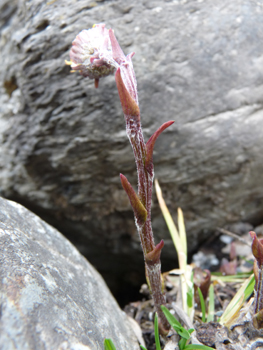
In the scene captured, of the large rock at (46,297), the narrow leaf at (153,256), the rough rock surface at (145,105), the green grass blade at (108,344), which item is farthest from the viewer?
the rough rock surface at (145,105)

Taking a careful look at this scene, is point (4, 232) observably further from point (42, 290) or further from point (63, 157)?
point (63, 157)

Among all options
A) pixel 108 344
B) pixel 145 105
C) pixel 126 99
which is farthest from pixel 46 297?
pixel 145 105

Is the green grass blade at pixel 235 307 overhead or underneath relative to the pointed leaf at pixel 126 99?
underneath

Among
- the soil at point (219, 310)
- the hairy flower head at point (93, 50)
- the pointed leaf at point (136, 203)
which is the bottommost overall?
the soil at point (219, 310)

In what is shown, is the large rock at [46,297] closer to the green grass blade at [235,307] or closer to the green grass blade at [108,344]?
the green grass blade at [108,344]

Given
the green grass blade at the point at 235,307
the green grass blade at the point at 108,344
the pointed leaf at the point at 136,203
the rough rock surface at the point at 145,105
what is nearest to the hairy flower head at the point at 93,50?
the pointed leaf at the point at 136,203

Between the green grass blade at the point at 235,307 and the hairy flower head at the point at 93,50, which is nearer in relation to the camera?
the hairy flower head at the point at 93,50

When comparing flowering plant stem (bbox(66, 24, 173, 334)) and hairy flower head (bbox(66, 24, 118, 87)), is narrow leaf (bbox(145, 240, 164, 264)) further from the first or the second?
hairy flower head (bbox(66, 24, 118, 87))

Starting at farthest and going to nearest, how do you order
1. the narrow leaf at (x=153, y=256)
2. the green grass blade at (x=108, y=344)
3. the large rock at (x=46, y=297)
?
1. the narrow leaf at (x=153, y=256)
2. the green grass blade at (x=108, y=344)
3. the large rock at (x=46, y=297)
